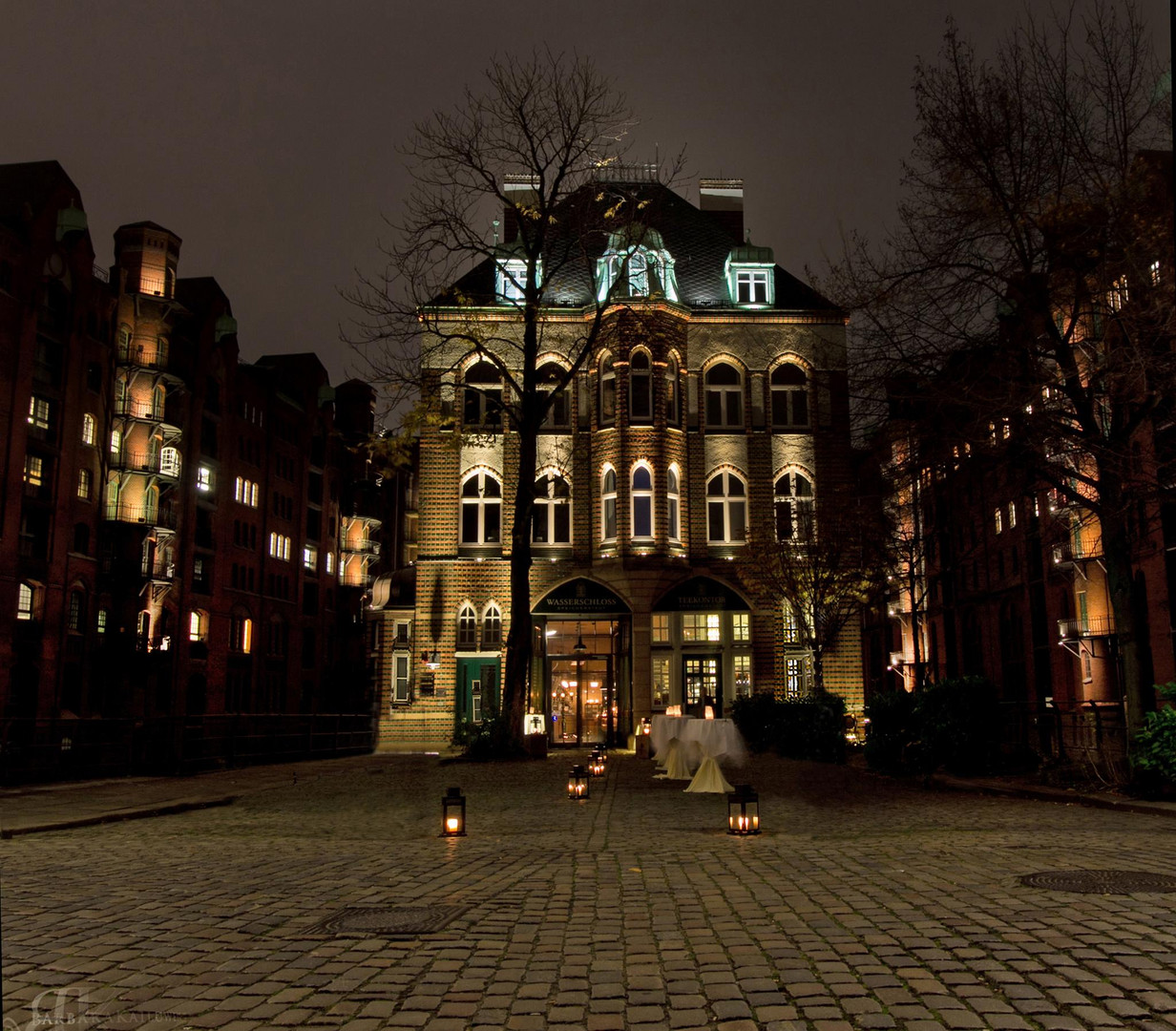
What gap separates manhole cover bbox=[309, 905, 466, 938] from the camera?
6.67 m

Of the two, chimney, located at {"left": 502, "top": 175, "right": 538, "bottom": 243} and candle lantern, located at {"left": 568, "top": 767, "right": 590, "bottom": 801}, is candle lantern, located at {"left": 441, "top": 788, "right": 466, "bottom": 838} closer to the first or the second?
candle lantern, located at {"left": 568, "top": 767, "right": 590, "bottom": 801}

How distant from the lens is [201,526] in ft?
192

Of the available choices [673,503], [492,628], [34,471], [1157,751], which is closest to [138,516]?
[34,471]

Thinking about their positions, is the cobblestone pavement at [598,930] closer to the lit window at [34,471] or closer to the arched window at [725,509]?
the arched window at [725,509]

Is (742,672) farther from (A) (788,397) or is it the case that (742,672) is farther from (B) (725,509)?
(A) (788,397)

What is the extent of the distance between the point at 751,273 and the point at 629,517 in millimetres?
10218

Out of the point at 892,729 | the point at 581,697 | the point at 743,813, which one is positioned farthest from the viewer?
the point at 581,697

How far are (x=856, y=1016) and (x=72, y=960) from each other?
4.09 meters

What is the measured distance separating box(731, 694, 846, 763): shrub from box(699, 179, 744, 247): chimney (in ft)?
67.2

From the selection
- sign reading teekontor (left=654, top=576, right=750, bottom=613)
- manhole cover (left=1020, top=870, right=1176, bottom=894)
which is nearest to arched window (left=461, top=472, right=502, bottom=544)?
sign reading teekontor (left=654, top=576, right=750, bottom=613)

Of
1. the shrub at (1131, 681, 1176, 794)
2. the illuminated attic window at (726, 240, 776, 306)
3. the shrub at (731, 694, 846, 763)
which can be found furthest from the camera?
the illuminated attic window at (726, 240, 776, 306)

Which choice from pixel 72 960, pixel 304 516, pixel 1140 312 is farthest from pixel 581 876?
pixel 304 516

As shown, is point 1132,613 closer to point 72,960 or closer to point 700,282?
point 72,960

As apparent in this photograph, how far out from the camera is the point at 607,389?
36.6 m
